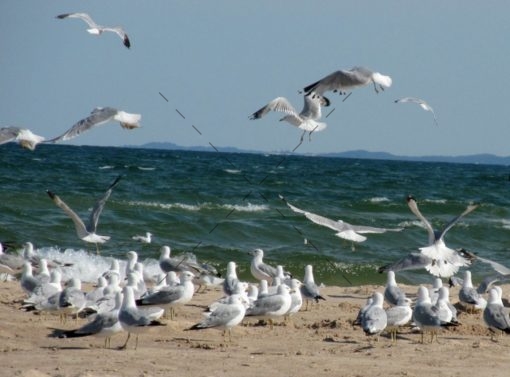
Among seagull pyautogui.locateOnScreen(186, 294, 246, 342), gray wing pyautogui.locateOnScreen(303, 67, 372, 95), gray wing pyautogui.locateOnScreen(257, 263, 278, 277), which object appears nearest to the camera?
gray wing pyautogui.locateOnScreen(303, 67, 372, 95)

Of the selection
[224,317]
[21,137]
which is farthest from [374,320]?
[21,137]

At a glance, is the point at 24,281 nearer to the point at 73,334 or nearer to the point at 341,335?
the point at 73,334

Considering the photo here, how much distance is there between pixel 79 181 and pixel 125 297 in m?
28.0

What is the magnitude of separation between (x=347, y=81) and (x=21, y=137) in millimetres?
3279

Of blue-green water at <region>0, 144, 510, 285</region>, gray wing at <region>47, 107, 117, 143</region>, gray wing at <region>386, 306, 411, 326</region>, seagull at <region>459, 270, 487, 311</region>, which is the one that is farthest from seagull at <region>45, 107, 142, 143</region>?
seagull at <region>459, 270, 487, 311</region>

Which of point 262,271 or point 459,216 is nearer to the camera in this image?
point 459,216

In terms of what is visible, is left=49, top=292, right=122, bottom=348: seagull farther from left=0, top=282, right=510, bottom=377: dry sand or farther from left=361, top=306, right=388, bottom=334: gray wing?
left=361, top=306, right=388, bottom=334: gray wing

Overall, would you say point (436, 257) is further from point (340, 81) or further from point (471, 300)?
point (340, 81)

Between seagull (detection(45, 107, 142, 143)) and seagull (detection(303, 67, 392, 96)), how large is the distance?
1684mm

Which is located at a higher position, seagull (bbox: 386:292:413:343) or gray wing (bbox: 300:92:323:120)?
gray wing (bbox: 300:92:323:120)

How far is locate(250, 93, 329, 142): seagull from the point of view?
11.7 m

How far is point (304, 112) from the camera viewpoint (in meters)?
12.0

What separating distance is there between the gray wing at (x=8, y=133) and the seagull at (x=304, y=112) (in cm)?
253

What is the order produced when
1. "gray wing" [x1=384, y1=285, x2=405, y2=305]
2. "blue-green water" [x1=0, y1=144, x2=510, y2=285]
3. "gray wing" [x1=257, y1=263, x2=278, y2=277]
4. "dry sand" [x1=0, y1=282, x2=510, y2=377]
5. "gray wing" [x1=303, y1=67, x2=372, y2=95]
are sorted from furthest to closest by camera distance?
"blue-green water" [x1=0, y1=144, x2=510, y2=285], "gray wing" [x1=257, y1=263, x2=278, y2=277], "gray wing" [x1=384, y1=285, x2=405, y2=305], "gray wing" [x1=303, y1=67, x2=372, y2=95], "dry sand" [x1=0, y1=282, x2=510, y2=377]
